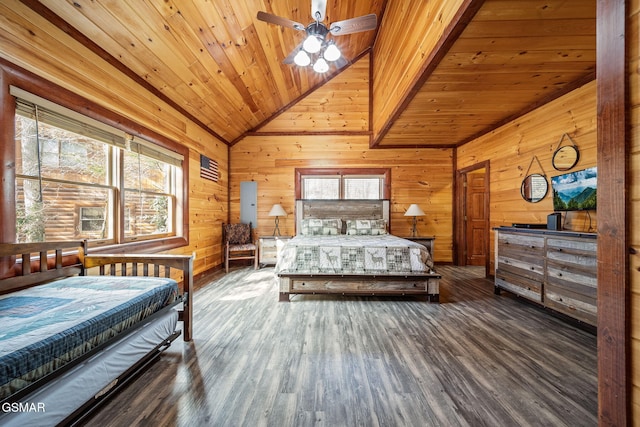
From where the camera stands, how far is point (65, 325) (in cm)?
118

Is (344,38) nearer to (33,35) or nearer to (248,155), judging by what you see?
(248,155)

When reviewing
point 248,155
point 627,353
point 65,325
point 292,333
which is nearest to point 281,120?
point 248,155

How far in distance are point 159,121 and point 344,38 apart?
132 inches

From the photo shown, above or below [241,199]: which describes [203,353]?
below

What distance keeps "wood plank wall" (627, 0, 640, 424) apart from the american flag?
4579mm

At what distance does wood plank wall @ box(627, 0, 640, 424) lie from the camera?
0.77 m

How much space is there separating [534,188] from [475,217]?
196 centimetres

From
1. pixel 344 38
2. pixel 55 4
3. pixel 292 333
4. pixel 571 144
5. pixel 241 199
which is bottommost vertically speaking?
pixel 292 333

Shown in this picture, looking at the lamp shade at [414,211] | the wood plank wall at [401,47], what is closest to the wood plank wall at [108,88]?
the wood plank wall at [401,47]

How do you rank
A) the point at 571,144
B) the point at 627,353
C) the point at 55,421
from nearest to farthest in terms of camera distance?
the point at 627,353
the point at 55,421
the point at 571,144

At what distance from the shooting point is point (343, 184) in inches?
212

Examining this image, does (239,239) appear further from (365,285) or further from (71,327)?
(71,327)

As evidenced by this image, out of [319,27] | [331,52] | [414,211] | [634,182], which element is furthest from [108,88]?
[414,211]

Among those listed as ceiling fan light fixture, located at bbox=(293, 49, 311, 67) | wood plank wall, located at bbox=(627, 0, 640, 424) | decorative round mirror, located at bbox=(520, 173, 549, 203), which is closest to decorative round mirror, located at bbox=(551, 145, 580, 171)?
decorative round mirror, located at bbox=(520, 173, 549, 203)
